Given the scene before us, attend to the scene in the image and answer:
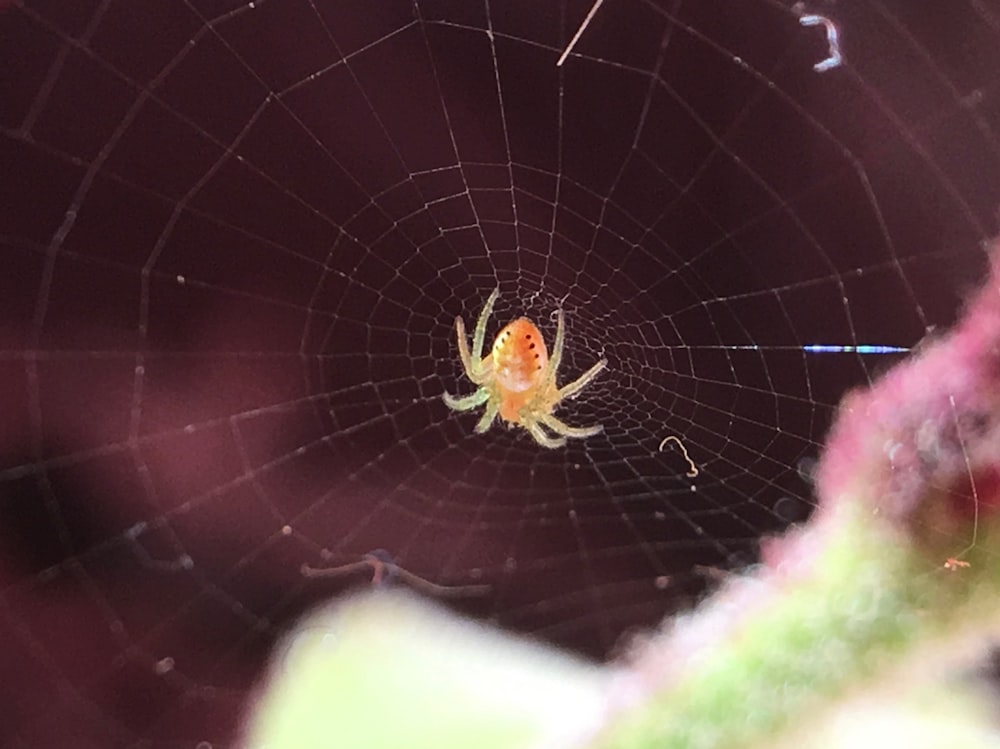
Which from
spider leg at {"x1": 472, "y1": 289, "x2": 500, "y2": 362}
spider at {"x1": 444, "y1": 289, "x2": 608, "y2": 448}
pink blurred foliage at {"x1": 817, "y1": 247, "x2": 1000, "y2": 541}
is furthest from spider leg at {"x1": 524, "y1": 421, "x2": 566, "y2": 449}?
pink blurred foliage at {"x1": 817, "y1": 247, "x2": 1000, "y2": 541}

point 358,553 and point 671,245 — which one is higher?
point 671,245

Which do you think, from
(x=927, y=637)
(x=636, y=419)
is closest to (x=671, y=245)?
(x=636, y=419)

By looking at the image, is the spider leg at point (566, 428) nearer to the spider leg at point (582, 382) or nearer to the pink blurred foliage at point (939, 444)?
the spider leg at point (582, 382)

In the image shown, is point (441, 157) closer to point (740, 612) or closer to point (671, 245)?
point (671, 245)

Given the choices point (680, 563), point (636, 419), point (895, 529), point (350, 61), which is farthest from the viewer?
point (636, 419)

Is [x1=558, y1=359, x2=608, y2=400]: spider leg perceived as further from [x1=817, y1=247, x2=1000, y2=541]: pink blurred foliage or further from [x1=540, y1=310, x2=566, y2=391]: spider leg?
[x1=817, y1=247, x2=1000, y2=541]: pink blurred foliage

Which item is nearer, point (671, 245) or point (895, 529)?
point (895, 529)

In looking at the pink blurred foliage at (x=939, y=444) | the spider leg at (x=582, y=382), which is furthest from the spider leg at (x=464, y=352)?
the pink blurred foliage at (x=939, y=444)
